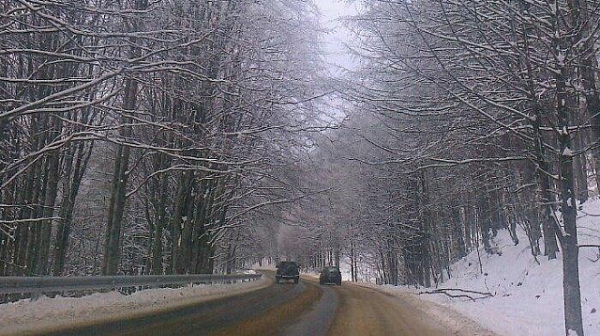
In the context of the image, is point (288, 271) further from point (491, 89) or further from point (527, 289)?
point (491, 89)

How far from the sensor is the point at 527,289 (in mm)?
18500

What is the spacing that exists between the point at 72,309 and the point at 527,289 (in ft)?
47.0

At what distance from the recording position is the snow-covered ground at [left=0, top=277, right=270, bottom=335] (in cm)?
1051

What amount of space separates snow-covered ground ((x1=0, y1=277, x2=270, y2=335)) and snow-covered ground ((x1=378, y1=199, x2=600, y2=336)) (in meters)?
9.32

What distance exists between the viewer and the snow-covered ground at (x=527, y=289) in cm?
1241

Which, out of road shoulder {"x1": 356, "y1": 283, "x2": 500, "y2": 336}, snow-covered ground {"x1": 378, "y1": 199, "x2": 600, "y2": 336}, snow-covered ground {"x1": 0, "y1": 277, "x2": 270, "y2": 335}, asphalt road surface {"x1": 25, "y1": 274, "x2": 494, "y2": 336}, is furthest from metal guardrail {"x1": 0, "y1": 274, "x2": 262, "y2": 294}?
snow-covered ground {"x1": 378, "y1": 199, "x2": 600, "y2": 336}

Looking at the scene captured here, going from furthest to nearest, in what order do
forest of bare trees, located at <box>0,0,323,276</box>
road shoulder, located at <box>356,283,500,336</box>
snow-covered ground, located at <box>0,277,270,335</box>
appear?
road shoulder, located at <box>356,283,500,336</box> → forest of bare trees, located at <box>0,0,323,276</box> → snow-covered ground, located at <box>0,277,270,335</box>

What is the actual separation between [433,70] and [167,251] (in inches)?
1153

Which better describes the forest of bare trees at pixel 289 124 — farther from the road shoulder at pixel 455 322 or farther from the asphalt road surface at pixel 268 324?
the asphalt road surface at pixel 268 324

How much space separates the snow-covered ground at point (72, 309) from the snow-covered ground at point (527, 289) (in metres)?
9.32

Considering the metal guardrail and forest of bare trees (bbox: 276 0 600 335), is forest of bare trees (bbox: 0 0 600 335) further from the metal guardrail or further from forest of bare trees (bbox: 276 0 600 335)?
the metal guardrail

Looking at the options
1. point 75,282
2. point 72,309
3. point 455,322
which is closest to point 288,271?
point 455,322

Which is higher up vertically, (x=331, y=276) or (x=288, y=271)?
(x=288, y=271)

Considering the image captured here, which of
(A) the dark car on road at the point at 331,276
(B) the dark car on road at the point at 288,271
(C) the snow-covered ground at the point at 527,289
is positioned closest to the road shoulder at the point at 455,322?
(C) the snow-covered ground at the point at 527,289
